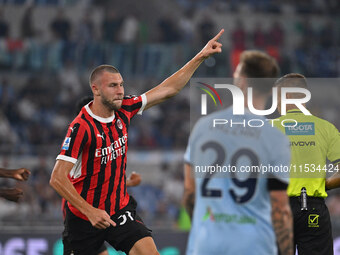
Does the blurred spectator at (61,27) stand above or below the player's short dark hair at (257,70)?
above

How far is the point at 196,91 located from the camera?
18.8 m

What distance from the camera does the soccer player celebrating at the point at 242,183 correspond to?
3.54 meters

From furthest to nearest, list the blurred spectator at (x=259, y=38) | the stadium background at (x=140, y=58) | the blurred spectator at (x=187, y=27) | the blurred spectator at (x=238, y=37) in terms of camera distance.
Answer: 1. the blurred spectator at (x=187, y=27)
2. the blurred spectator at (x=259, y=38)
3. the blurred spectator at (x=238, y=37)
4. the stadium background at (x=140, y=58)

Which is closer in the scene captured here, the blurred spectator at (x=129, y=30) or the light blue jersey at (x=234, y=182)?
the light blue jersey at (x=234, y=182)

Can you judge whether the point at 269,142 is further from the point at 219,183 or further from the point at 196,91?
the point at 196,91

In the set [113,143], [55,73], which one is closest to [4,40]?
[55,73]

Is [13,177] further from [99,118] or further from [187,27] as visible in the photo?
[187,27]

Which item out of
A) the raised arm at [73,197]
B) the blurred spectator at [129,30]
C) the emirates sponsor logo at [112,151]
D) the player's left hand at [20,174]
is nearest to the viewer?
the raised arm at [73,197]

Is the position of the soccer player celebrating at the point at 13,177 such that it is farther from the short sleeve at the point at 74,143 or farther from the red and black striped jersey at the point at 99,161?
the short sleeve at the point at 74,143

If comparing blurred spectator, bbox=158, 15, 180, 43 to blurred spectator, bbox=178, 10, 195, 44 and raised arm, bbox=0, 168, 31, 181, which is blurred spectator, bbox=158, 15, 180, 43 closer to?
blurred spectator, bbox=178, 10, 195, 44

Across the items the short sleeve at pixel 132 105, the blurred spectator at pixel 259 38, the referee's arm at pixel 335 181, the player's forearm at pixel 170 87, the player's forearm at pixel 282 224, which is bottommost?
the player's forearm at pixel 282 224

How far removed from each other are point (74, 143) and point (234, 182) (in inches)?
76.3

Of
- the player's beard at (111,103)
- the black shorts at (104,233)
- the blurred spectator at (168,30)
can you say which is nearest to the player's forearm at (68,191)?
the black shorts at (104,233)

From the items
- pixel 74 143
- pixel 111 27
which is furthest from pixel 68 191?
pixel 111 27
